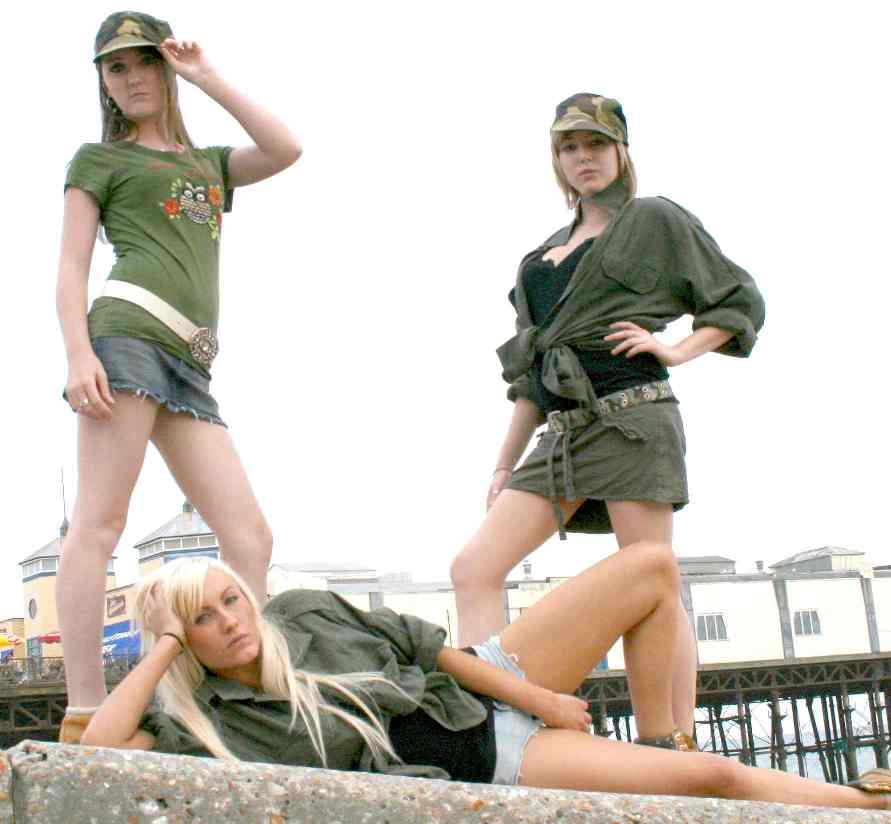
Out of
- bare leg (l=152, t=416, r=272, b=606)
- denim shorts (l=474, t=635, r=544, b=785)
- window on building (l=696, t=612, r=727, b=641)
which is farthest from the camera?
window on building (l=696, t=612, r=727, b=641)

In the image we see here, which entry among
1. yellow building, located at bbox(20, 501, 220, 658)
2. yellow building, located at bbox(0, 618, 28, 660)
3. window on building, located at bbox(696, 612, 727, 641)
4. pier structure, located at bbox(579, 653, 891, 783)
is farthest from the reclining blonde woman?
yellow building, located at bbox(0, 618, 28, 660)

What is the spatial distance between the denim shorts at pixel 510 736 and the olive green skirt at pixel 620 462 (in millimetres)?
878

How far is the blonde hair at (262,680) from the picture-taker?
2.65 metres

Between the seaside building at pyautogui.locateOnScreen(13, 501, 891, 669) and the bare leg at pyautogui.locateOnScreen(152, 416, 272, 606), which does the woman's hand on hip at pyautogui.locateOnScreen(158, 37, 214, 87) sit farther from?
the seaside building at pyautogui.locateOnScreen(13, 501, 891, 669)

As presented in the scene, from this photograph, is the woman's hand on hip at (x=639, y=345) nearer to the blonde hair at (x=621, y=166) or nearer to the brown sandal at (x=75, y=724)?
the blonde hair at (x=621, y=166)

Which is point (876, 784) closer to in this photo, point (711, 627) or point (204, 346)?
point (204, 346)

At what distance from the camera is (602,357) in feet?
12.8

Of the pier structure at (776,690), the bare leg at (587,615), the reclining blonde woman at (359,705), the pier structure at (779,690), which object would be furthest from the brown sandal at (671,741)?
the pier structure at (779,690)

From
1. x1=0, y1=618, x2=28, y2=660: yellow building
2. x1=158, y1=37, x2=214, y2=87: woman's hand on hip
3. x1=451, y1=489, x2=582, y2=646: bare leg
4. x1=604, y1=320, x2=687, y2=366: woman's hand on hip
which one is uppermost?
x1=0, y1=618, x2=28, y2=660: yellow building

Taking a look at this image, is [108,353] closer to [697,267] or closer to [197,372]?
[197,372]

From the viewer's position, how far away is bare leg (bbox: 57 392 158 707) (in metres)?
3.30

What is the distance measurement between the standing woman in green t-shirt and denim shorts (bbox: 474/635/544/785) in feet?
2.88

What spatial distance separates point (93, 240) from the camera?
3.69 metres

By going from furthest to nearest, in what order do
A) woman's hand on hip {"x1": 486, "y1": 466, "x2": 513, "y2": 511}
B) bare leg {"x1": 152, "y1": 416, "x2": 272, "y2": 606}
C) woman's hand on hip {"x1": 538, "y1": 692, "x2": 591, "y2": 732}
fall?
woman's hand on hip {"x1": 486, "y1": 466, "x2": 513, "y2": 511}, bare leg {"x1": 152, "y1": 416, "x2": 272, "y2": 606}, woman's hand on hip {"x1": 538, "y1": 692, "x2": 591, "y2": 732}
